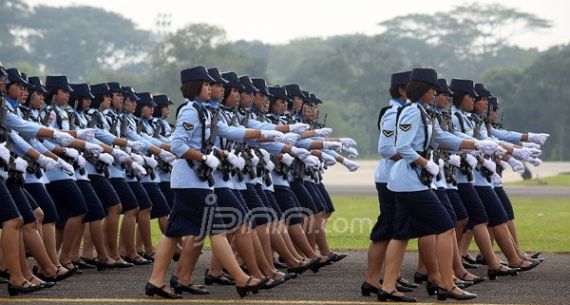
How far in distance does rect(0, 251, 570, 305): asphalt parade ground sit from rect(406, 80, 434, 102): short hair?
1686mm

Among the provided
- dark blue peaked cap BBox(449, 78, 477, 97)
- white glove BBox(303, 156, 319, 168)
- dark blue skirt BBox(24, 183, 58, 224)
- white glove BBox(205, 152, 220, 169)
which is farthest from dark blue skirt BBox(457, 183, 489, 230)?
dark blue skirt BBox(24, 183, 58, 224)

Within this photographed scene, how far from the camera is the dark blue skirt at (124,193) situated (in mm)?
15445

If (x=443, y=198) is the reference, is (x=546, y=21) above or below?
above

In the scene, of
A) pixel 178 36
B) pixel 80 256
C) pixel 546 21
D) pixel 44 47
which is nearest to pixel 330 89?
pixel 178 36

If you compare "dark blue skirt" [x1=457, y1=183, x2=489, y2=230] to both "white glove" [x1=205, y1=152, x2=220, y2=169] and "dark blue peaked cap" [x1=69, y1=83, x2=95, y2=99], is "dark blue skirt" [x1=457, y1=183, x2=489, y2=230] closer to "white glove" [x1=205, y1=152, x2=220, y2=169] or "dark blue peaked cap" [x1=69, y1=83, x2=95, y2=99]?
"white glove" [x1=205, y1=152, x2=220, y2=169]

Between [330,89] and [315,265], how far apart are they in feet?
251

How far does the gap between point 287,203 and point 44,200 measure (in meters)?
2.64

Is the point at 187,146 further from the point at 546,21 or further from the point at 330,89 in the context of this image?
the point at 546,21

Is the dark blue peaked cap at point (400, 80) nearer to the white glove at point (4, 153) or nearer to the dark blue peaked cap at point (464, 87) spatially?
the dark blue peaked cap at point (464, 87)

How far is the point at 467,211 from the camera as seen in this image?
46.0 feet

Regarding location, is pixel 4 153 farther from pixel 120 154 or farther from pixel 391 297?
pixel 391 297

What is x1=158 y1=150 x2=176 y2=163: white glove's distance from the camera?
14.9 meters

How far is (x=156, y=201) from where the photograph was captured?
16109 millimetres

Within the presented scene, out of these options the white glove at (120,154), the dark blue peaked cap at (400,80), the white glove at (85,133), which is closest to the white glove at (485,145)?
the dark blue peaked cap at (400,80)
